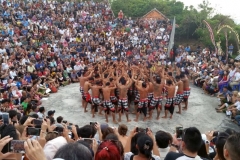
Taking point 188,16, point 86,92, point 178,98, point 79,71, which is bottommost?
point 178,98

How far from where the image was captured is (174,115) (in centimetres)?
972

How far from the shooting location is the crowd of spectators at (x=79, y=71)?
3.20 metres

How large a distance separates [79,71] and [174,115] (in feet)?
20.9

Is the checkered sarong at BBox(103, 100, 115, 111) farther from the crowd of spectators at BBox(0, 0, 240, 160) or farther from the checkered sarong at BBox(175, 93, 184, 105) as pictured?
the checkered sarong at BBox(175, 93, 184, 105)

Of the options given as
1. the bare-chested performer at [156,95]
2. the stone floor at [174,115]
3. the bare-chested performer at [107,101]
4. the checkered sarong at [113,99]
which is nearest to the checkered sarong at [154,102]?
the bare-chested performer at [156,95]

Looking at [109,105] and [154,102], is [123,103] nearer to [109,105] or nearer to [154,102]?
[109,105]

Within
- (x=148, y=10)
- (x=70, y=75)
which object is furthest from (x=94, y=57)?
(x=148, y=10)

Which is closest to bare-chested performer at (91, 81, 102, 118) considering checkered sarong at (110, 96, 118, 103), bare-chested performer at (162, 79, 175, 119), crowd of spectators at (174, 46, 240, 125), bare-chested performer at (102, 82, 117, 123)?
bare-chested performer at (102, 82, 117, 123)

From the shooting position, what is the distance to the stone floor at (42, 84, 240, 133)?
351 inches

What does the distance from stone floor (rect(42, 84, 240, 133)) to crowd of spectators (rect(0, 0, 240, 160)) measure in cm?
47

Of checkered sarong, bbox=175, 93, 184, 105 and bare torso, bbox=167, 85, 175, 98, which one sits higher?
bare torso, bbox=167, 85, 175, 98

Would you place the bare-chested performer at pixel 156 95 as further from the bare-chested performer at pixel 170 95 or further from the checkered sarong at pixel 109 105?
the checkered sarong at pixel 109 105

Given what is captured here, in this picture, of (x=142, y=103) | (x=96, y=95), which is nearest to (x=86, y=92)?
(x=96, y=95)

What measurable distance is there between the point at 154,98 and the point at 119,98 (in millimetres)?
1169
